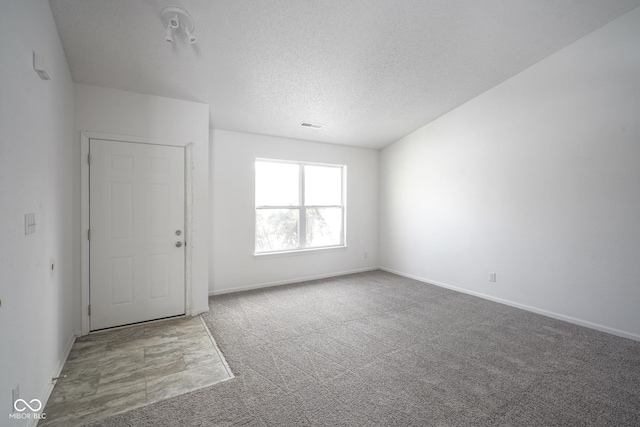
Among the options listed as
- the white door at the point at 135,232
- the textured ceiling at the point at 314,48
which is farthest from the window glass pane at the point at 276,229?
the textured ceiling at the point at 314,48

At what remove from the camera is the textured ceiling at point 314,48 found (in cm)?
240

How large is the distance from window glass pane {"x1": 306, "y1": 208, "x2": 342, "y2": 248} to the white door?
7.60 ft

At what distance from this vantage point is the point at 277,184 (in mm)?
→ 4836

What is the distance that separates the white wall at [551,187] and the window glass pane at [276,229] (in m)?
2.35

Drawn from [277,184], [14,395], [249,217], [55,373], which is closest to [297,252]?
[249,217]

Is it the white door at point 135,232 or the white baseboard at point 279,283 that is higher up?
the white door at point 135,232

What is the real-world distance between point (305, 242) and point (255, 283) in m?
1.13

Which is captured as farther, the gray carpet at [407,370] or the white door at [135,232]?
the white door at [135,232]

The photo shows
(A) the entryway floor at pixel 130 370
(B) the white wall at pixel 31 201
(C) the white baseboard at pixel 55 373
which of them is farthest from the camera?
(A) the entryway floor at pixel 130 370

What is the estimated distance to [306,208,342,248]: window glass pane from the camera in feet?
17.1

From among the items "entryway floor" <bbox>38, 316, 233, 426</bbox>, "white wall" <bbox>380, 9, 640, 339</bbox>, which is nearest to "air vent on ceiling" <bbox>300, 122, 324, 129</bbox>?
"white wall" <bbox>380, 9, 640, 339</bbox>

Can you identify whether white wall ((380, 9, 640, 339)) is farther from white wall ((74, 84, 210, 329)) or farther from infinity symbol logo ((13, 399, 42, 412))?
infinity symbol logo ((13, 399, 42, 412))

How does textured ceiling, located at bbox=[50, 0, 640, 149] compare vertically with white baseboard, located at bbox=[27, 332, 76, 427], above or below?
above

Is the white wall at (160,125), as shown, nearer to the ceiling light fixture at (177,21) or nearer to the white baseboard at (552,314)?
the ceiling light fixture at (177,21)
